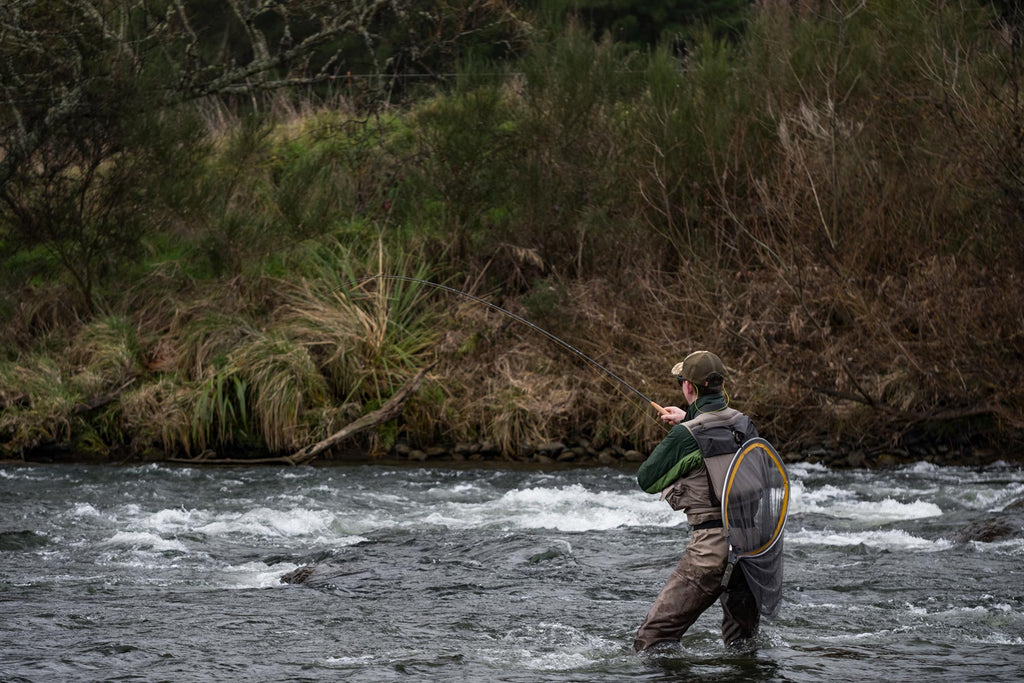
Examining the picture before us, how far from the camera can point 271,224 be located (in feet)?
55.6

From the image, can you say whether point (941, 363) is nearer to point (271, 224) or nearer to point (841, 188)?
point (841, 188)

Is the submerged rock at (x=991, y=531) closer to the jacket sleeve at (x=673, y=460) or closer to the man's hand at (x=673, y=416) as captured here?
the man's hand at (x=673, y=416)

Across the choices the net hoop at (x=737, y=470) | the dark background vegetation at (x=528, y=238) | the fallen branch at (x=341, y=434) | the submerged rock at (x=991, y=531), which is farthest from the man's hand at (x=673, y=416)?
the fallen branch at (x=341, y=434)

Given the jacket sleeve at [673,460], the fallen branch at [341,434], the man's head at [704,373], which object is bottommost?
the fallen branch at [341,434]

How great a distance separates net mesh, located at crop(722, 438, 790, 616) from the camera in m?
5.77

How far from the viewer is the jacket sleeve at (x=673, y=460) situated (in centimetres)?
587

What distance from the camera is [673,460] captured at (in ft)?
19.3

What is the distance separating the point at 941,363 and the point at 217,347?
321 inches

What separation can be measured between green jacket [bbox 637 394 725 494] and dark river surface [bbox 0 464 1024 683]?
0.96m

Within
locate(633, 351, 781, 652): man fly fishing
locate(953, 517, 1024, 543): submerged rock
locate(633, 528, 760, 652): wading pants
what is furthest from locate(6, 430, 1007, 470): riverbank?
locate(633, 351, 781, 652): man fly fishing

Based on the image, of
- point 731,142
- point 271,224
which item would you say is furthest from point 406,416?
point 731,142

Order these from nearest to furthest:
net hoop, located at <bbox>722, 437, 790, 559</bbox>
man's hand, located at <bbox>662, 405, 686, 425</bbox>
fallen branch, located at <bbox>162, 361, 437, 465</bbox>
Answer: net hoop, located at <bbox>722, 437, 790, 559</bbox>
man's hand, located at <bbox>662, 405, 686, 425</bbox>
fallen branch, located at <bbox>162, 361, 437, 465</bbox>

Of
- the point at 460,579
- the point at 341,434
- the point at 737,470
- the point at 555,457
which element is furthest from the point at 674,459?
the point at 341,434

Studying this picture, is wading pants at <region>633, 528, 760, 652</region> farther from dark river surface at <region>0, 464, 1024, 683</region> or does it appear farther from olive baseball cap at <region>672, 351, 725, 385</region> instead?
olive baseball cap at <region>672, 351, 725, 385</region>
